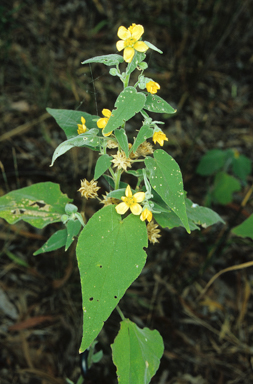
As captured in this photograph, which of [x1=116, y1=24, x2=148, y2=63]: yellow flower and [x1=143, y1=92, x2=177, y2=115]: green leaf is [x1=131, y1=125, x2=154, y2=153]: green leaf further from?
[x1=116, y1=24, x2=148, y2=63]: yellow flower

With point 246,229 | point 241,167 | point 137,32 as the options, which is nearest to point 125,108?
point 137,32

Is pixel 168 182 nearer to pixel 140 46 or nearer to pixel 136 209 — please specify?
pixel 136 209

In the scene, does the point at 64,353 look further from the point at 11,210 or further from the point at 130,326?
the point at 11,210

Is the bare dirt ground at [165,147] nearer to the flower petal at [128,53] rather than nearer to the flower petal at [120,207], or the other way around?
the flower petal at [128,53]

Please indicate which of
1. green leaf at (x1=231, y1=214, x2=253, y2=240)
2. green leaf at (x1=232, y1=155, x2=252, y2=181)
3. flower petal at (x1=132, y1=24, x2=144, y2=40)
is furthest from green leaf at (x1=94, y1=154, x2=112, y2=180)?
green leaf at (x1=232, y1=155, x2=252, y2=181)

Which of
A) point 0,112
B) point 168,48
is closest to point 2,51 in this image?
point 0,112
